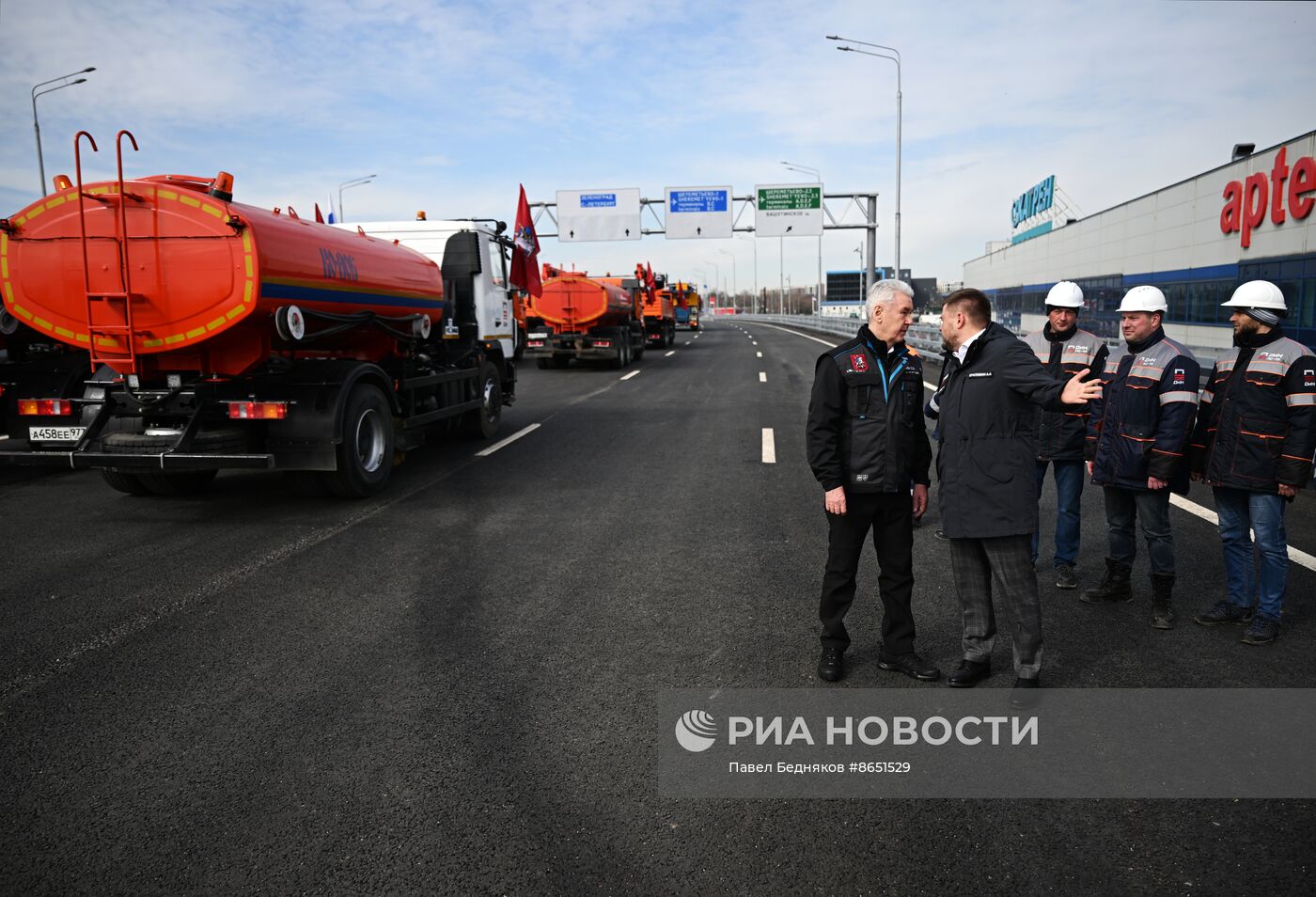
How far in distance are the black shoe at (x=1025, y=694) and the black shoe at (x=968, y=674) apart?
0.53 feet

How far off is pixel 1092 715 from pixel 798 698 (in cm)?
125

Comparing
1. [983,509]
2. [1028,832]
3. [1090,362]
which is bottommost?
[1028,832]

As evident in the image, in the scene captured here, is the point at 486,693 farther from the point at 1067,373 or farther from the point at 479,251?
the point at 479,251

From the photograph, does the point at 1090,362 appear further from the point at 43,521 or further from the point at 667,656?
the point at 43,521

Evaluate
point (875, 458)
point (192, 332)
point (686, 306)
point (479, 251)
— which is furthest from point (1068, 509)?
point (686, 306)

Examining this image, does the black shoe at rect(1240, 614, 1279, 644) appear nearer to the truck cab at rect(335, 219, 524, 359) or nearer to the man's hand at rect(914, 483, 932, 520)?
the man's hand at rect(914, 483, 932, 520)

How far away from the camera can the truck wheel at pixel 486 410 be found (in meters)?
11.3

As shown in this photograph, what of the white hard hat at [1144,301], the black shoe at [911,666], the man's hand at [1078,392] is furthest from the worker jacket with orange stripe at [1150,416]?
the black shoe at [911,666]

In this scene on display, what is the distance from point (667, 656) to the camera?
4301 millimetres

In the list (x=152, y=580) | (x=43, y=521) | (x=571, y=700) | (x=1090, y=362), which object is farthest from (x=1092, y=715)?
(x=43, y=521)

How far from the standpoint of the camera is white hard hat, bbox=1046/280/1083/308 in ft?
18.0

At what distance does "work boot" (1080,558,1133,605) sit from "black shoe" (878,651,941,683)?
1.57 m

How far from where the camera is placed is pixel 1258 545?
14.9ft

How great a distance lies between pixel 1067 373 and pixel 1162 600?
61.8 inches
